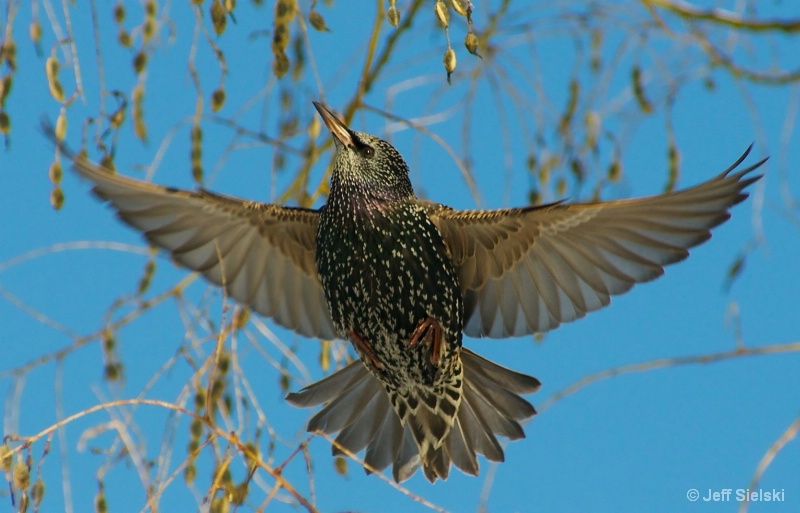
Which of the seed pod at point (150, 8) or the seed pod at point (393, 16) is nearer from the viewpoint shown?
the seed pod at point (393, 16)

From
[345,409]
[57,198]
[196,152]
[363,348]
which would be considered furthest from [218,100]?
[345,409]

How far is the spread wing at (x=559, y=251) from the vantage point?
361cm

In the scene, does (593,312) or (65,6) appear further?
(593,312)

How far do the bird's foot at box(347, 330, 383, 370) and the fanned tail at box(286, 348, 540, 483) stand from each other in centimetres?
27

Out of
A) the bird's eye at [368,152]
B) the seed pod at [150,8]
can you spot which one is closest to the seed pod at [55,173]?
the seed pod at [150,8]

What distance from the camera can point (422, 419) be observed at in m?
4.08

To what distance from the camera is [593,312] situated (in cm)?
388

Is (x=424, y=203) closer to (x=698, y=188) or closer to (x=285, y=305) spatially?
(x=285, y=305)

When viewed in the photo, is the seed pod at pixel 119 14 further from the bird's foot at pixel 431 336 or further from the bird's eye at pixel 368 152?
the bird's foot at pixel 431 336

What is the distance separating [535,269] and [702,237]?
73 centimetres

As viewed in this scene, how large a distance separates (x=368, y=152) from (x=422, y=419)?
110cm

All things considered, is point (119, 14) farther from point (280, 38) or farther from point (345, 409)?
point (345, 409)

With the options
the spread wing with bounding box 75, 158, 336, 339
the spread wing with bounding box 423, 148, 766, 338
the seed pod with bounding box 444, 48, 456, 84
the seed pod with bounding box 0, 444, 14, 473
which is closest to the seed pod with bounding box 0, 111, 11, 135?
the spread wing with bounding box 75, 158, 336, 339

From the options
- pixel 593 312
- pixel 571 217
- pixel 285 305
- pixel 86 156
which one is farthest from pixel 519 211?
pixel 86 156
